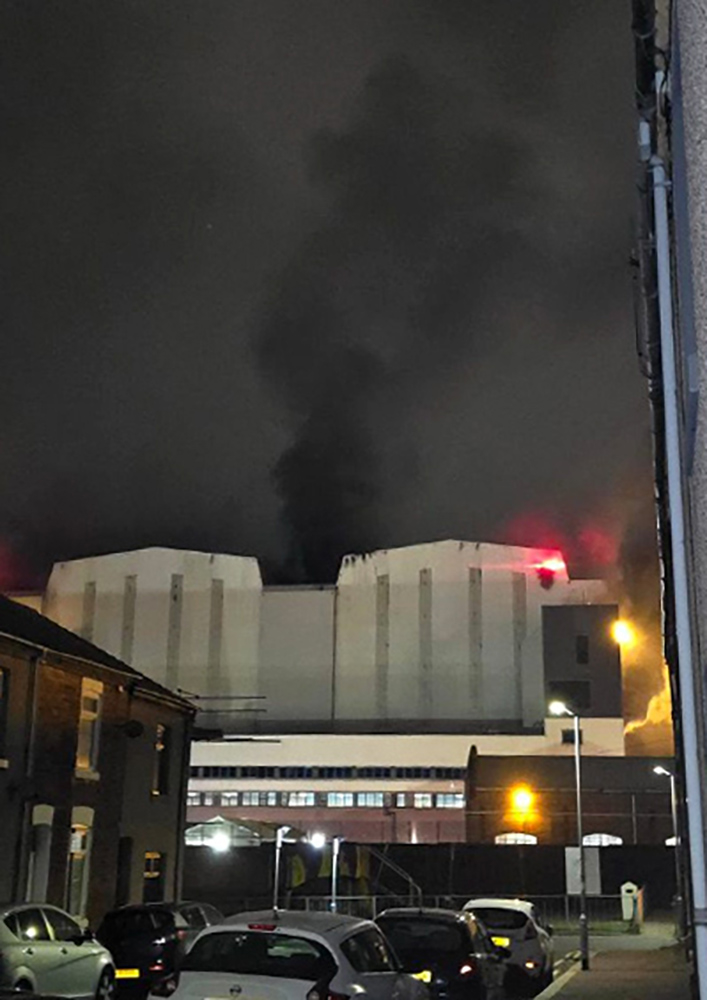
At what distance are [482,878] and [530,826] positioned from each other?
5.31 metres

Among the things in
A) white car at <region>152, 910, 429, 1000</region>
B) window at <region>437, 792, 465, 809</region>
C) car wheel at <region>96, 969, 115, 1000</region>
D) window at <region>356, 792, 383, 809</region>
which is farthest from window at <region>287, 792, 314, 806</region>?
white car at <region>152, 910, 429, 1000</region>

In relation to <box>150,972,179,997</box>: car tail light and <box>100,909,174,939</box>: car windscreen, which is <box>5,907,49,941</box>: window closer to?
<box>100,909,174,939</box>: car windscreen

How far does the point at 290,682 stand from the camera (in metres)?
60.2

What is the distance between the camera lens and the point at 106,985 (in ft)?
53.6

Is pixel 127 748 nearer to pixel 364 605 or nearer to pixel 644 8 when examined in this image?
pixel 644 8

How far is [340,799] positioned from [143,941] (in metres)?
38.9

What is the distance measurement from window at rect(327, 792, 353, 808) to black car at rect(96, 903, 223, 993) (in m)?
38.1

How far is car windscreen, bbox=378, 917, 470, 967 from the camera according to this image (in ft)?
47.3

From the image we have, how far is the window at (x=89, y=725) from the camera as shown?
82.5ft

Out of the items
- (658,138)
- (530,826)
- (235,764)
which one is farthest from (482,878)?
(658,138)

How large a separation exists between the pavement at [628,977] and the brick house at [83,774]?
374 inches

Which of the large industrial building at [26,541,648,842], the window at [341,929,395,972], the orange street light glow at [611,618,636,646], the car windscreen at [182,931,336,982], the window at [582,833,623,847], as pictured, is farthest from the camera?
the large industrial building at [26,541,648,842]

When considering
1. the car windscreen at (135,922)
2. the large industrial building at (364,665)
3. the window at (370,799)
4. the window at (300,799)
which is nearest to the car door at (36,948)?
the car windscreen at (135,922)

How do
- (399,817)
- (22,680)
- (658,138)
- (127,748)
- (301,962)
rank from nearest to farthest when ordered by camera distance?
(658,138) → (301,962) → (22,680) → (127,748) → (399,817)
